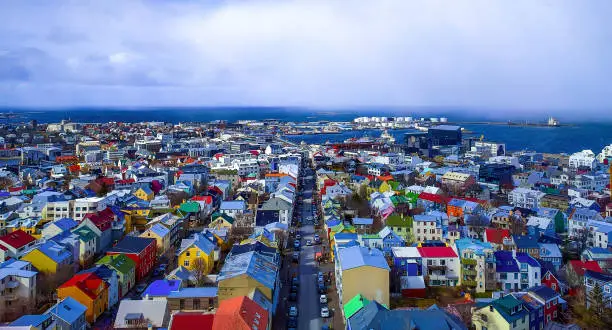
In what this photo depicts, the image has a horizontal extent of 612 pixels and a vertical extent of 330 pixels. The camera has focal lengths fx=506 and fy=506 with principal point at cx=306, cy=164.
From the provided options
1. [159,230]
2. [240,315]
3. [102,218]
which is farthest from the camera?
[102,218]

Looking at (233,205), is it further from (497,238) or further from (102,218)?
(497,238)

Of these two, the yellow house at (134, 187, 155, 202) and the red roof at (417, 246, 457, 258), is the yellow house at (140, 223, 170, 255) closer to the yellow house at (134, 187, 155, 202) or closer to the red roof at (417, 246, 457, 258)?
the yellow house at (134, 187, 155, 202)

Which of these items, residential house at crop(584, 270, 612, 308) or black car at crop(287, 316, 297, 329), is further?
residential house at crop(584, 270, 612, 308)

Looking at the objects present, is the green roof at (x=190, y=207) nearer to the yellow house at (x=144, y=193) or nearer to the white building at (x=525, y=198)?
the yellow house at (x=144, y=193)

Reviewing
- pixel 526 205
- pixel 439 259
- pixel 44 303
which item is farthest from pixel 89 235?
pixel 526 205

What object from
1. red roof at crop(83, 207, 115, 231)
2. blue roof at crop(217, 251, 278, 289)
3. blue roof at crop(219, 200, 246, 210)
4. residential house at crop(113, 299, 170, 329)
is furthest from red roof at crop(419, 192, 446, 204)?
residential house at crop(113, 299, 170, 329)

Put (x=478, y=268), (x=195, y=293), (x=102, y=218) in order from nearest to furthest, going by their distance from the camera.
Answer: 1. (x=195, y=293)
2. (x=478, y=268)
3. (x=102, y=218)

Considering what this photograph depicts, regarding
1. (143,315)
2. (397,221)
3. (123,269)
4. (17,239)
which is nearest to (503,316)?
(143,315)
